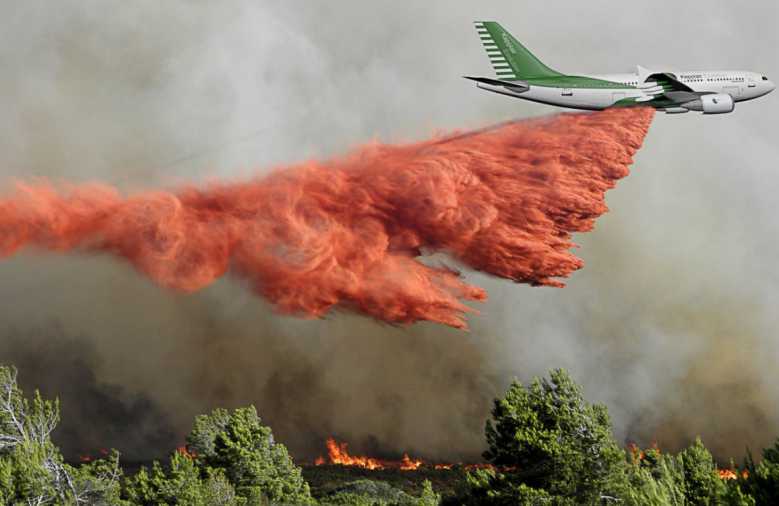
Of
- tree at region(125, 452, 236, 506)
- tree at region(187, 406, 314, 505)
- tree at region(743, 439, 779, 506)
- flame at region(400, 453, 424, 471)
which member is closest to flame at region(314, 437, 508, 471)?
flame at region(400, 453, 424, 471)

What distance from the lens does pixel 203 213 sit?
294ft

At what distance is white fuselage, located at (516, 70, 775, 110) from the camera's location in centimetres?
8612

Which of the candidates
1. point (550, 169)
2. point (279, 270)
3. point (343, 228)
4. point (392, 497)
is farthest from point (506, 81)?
point (392, 497)

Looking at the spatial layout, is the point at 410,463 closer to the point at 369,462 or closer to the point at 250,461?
the point at 369,462

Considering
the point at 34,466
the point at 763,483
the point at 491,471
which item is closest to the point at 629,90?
the point at 491,471

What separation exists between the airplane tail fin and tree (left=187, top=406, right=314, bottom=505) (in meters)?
32.6

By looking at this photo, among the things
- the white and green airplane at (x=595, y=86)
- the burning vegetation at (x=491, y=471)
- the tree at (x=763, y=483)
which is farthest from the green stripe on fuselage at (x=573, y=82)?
the tree at (x=763, y=483)

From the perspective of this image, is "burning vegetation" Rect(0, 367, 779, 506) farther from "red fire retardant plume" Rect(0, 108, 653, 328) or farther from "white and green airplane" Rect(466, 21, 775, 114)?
"white and green airplane" Rect(466, 21, 775, 114)

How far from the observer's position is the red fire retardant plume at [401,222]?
84.3 meters

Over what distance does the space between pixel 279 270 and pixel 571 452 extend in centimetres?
2905

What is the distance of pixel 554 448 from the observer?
68.2 meters

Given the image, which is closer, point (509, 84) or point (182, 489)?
point (182, 489)

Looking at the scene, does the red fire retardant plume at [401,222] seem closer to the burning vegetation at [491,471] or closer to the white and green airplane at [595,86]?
the white and green airplane at [595,86]

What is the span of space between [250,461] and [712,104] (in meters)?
43.7
